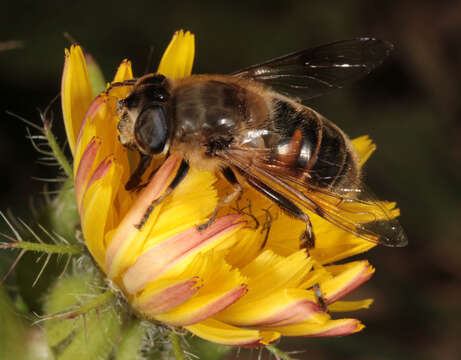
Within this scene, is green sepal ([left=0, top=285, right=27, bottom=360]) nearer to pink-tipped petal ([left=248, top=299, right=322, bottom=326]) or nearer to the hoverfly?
the hoverfly

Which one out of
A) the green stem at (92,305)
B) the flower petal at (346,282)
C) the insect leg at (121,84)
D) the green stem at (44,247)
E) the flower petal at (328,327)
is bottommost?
the flower petal at (328,327)

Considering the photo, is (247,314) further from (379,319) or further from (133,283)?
(379,319)

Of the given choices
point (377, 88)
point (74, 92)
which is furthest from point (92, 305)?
point (377, 88)

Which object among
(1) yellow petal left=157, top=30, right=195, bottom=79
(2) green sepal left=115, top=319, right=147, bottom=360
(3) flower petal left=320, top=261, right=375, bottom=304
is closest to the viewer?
(3) flower petal left=320, top=261, right=375, bottom=304

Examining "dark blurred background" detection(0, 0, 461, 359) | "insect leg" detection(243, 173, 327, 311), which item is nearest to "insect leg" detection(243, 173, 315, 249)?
"insect leg" detection(243, 173, 327, 311)

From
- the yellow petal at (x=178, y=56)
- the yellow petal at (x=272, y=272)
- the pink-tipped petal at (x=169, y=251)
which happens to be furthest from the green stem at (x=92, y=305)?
the yellow petal at (x=178, y=56)

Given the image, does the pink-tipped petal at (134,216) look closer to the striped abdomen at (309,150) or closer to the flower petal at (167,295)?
the flower petal at (167,295)

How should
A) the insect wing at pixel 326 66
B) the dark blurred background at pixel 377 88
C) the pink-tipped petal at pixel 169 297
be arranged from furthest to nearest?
the dark blurred background at pixel 377 88
the insect wing at pixel 326 66
the pink-tipped petal at pixel 169 297
